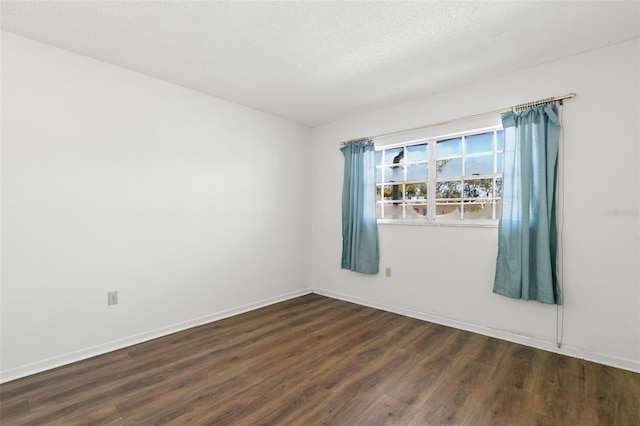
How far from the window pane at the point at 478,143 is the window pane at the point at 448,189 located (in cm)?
37

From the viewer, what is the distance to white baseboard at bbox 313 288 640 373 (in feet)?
7.90

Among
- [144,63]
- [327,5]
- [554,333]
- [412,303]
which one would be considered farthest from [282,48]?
[554,333]

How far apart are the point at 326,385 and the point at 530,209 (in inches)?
92.2

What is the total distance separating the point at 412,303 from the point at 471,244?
1004 mm

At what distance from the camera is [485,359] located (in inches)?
101

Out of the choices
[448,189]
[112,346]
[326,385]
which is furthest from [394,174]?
[112,346]

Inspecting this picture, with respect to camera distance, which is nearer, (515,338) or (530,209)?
(530,209)

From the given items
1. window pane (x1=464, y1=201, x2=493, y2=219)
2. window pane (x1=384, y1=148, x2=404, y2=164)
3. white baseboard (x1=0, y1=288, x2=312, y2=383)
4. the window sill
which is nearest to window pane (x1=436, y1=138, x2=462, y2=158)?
window pane (x1=384, y1=148, x2=404, y2=164)

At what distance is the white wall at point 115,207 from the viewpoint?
233 cm

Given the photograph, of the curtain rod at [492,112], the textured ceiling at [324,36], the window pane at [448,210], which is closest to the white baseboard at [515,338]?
the window pane at [448,210]

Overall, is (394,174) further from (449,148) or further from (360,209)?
(449,148)

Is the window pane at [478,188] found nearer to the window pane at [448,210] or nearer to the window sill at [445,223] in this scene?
the window pane at [448,210]

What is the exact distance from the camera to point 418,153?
3.67 metres

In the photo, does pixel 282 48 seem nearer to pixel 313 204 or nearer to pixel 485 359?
pixel 313 204
